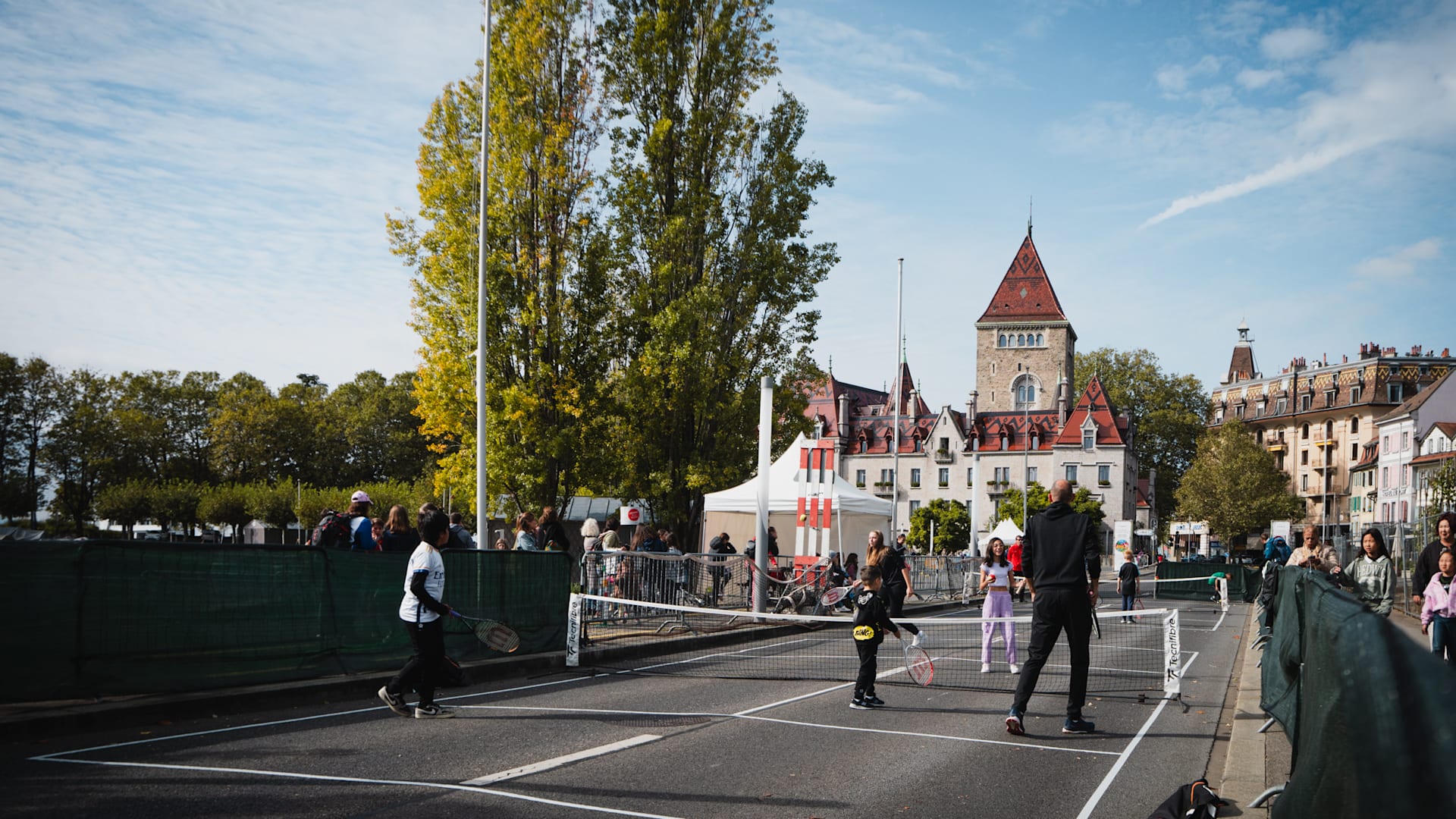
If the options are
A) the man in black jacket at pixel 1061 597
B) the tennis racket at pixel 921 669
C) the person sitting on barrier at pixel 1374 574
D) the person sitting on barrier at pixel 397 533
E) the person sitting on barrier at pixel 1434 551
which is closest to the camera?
→ the man in black jacket at pixel 1061 597

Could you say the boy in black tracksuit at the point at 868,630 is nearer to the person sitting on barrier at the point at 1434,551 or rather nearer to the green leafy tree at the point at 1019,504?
the person sitting on barrier at the point at 1434,551

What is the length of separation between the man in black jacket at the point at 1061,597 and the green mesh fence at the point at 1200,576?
35.3m

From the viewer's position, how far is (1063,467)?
321 feet

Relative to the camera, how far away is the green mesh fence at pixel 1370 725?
3064 mm

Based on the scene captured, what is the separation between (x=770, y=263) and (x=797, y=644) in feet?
40.9

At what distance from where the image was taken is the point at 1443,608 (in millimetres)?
10984

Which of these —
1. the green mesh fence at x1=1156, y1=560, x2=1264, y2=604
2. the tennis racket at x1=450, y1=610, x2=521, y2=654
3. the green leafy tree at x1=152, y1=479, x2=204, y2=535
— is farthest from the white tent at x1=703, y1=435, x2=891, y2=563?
the green leafy tree at x1=152, y1=479, x2=204, y2=535

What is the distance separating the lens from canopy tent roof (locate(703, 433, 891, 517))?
26.4 m

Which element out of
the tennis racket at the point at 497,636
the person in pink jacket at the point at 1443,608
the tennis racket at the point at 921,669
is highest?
the person in pink jacket at the point at 1443,608

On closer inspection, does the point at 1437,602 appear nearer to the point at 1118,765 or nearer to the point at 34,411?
the point at 1118,765

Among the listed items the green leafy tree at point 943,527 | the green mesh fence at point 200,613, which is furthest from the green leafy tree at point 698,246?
the green leafy tree at point 943,527

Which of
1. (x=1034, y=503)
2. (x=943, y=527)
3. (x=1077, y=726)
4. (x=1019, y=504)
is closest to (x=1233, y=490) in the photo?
(x=1019, y=504)

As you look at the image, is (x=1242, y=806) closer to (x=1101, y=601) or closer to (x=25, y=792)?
(x=25, y=792)

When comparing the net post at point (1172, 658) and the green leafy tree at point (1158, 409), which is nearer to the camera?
the net post at point (1172, 658)
